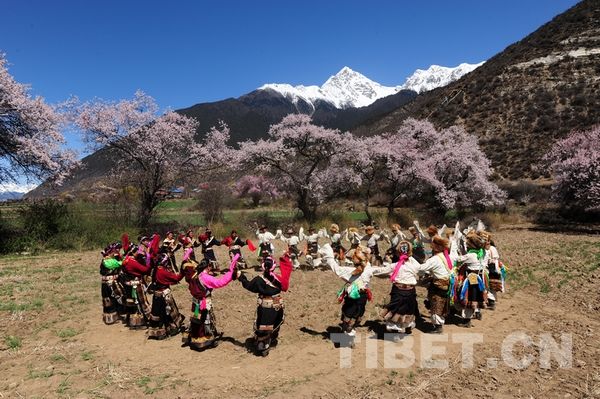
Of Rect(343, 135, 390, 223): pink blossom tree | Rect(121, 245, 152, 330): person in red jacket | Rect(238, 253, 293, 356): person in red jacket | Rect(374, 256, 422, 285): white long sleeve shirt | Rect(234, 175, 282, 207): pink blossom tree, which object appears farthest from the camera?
Rect(234, 175, 282, 207): pink blossom tree

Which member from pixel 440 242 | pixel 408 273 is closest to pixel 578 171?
pixel 440 242

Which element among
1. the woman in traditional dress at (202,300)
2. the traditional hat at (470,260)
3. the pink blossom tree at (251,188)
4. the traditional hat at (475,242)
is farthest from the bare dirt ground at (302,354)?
the pink blossom tree at (251,188)

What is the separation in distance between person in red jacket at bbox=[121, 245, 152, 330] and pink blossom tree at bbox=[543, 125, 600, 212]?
20146 millimetres

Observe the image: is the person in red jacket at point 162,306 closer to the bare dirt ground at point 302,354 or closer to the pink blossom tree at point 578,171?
the bare dirt ground at point 302,354

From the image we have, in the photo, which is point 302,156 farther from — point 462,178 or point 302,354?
point 302,354

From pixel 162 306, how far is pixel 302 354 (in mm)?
2745

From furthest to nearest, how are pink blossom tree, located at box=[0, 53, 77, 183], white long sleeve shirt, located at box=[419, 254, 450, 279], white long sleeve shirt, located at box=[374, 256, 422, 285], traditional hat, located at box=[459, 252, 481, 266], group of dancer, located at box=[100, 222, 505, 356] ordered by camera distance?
pink blossom tree, located at box=[0, 53, 77, 183] → traditional hat, located at box=[459, 252, 481, 266] → white long sleeve shirt, located at box=[419, 254, 450, 279] → white long sleeve shirt, located at box=[374, 256, 422, 285] → group of dancer, located at box=[100, 222, 505, 356]

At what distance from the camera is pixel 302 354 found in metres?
6.52

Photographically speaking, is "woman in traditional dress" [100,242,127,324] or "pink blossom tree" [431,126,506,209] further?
"pink blossom tree" [431,126,506,209]

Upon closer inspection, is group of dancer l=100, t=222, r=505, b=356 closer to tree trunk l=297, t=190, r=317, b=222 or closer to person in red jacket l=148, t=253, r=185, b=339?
person in red jacket l=148, t=253, r=185, b=339

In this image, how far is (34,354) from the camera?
21.9 ft

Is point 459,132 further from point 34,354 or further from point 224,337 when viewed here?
point 34,354

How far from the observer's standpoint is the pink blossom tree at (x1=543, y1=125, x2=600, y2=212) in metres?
18.7

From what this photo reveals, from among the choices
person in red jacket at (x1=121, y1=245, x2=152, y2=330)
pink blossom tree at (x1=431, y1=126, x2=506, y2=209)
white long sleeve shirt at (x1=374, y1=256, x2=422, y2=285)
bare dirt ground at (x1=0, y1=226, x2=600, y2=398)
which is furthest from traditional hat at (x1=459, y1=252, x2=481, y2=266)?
pink blossom tree at (x1=431, y1=126, x2=506, y2=209)
